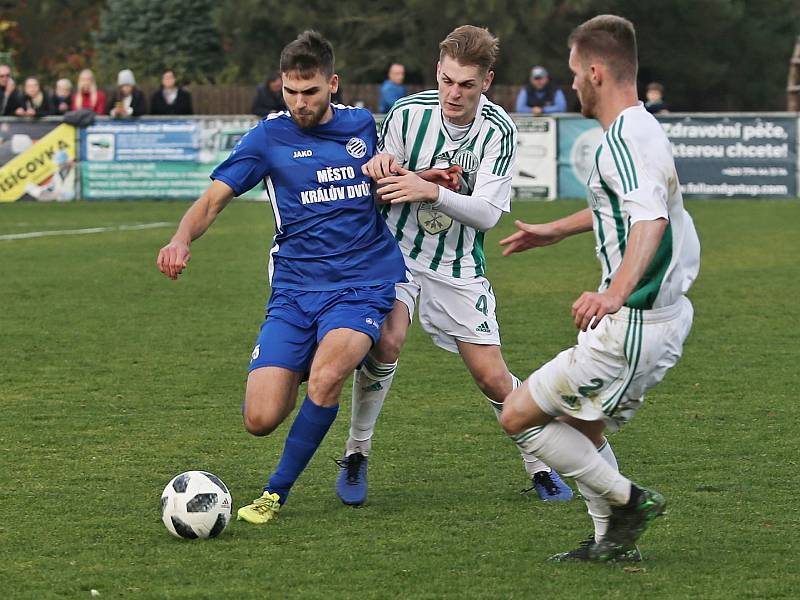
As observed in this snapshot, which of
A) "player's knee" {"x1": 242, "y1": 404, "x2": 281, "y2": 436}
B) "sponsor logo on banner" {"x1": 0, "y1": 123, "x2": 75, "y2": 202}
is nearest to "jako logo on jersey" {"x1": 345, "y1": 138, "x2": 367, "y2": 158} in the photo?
"player's knee" {"x1": 242, "y1": 404, "x2": 281, "y2": 436}

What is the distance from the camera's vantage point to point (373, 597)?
4.75 metres

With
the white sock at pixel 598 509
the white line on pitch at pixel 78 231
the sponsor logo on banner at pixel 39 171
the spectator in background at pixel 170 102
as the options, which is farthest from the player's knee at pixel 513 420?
the spectator in background at pixel 170 102

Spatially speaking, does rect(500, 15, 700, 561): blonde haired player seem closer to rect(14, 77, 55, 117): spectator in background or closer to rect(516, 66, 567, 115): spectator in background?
rect(516, 66, 567, 115): spectator in background

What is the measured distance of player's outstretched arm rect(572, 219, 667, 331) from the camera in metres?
4.49

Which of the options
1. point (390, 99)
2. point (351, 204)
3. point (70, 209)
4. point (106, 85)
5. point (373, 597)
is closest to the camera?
point (373, 597)

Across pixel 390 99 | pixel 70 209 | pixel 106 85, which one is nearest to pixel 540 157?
pixel 390 99

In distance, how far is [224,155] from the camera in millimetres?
22500

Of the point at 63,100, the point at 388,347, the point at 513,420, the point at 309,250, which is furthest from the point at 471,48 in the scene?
the point at 63,100

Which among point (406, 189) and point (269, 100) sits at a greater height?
point (406, 189)

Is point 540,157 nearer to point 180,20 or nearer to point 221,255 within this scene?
point 221,255

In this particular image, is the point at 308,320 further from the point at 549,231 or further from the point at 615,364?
the point at 615,364

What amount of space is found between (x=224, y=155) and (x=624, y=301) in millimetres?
18380

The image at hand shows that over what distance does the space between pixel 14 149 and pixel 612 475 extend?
1883cm

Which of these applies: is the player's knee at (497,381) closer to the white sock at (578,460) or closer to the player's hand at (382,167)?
the player's hand at (382,167)
